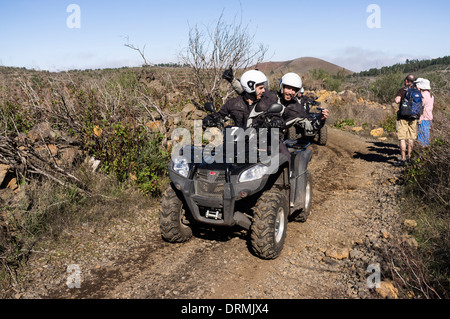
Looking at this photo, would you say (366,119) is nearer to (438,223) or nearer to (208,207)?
(438,223)

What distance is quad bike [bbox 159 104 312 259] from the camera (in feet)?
12.3

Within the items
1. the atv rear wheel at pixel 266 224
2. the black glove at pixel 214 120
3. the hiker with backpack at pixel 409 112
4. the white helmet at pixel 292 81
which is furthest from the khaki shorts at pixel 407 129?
the black glove at pixel 214 120

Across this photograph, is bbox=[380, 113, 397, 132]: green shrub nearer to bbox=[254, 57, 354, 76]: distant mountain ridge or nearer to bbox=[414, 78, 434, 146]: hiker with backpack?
bbox=[414, 78, 434, 146]: hiker with backpack

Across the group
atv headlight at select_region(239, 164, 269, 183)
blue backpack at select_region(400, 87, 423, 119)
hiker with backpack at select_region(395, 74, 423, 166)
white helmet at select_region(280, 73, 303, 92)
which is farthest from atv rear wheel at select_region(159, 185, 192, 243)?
blue backpack at select_region(400, 87, 423, 119)

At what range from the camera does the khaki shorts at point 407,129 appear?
776cm

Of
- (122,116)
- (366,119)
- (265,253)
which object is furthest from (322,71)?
(265,253)

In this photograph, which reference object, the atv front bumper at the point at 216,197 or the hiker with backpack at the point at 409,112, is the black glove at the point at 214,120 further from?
the hiker with backpack at the point at 409,112

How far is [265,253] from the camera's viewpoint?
389 cm

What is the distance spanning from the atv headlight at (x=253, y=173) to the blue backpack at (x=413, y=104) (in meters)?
5.26

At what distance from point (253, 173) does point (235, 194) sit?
315 mm

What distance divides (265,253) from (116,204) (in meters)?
2.68

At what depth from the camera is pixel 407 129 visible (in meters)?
7.84

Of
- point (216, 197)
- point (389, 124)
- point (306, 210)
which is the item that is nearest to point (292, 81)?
point (306, 210)

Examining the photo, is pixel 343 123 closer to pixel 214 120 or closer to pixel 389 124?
pixel 389 124
